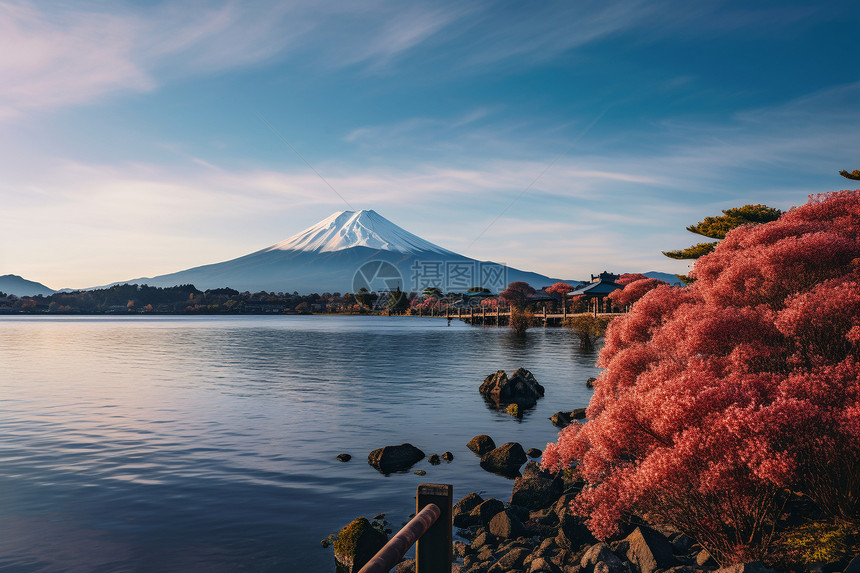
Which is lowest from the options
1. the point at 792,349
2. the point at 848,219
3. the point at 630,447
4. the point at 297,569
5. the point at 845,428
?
the point at 297,569

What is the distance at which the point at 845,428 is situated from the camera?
22.3 feet

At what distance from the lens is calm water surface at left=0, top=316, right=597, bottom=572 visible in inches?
458

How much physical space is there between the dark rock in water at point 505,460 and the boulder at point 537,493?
267 cm

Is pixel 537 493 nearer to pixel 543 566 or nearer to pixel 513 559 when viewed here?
pixel 513 559

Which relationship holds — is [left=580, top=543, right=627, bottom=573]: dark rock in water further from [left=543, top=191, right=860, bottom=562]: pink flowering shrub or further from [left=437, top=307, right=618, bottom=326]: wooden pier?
[left=437, top=307, right=618, bottom=326]: wooden pier

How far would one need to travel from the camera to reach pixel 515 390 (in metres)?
29.0

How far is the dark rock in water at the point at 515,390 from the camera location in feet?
93.2

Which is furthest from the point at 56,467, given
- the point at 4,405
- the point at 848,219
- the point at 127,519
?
the point at 848,219

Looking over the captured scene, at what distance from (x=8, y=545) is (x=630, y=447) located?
12235 millimetres

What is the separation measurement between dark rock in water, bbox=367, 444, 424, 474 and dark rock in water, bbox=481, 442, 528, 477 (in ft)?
7.00

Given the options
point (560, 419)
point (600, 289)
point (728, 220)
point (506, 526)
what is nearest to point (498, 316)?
point (600, 289)

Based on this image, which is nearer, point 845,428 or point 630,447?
point 845,428

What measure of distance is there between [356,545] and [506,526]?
9.77 ft

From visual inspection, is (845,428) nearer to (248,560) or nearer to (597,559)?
(597,559)
